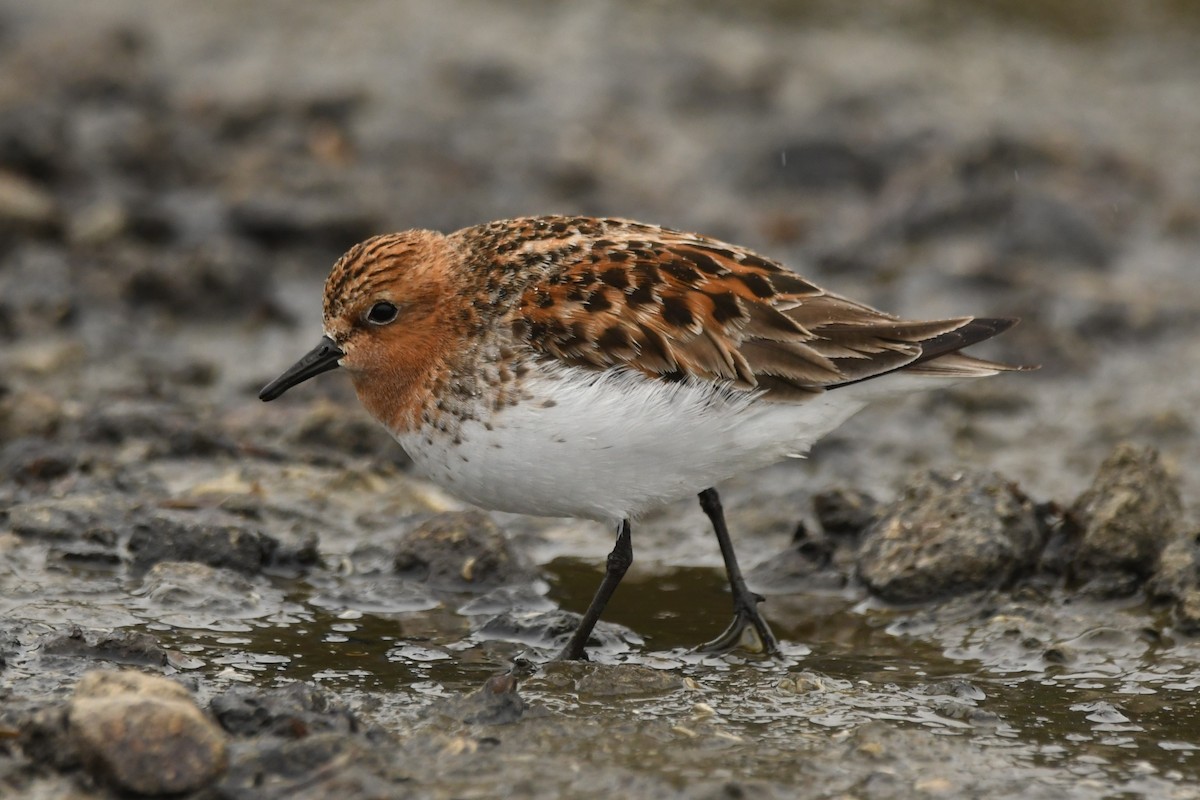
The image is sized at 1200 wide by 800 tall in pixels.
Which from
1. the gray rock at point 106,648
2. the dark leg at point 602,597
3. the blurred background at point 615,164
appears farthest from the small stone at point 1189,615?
the gray rock at point 106,648

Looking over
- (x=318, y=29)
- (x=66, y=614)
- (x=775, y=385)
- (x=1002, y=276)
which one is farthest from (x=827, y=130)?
(x=66, y=614)

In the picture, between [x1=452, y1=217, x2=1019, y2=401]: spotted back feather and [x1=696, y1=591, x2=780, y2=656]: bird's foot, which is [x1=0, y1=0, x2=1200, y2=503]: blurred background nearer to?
[x1=452, y1=217, x2=1019, y2=401]: spotted back feather

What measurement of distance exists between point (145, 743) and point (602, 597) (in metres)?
2.28

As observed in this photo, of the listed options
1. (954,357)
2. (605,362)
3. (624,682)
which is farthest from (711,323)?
(624,682)

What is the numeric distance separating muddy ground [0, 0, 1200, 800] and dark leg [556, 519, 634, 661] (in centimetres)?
28

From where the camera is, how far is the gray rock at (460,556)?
7.59 metres

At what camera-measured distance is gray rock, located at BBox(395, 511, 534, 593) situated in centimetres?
759

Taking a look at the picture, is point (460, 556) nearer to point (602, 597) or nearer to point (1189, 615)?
point (602, 597)

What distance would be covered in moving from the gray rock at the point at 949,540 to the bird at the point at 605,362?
2.26 feet

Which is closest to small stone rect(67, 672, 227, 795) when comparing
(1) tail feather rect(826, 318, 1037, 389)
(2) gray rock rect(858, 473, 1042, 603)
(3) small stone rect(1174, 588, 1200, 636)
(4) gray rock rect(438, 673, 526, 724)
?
(4) gray rock rect(438, 673, 526, 724)

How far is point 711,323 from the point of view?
6797 mm

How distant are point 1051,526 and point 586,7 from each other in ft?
36.4

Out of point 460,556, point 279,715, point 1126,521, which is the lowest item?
point 279,715

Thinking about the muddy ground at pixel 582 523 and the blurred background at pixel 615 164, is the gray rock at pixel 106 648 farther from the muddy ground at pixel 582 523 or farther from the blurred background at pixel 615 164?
the blurred background at pixel 615 164
